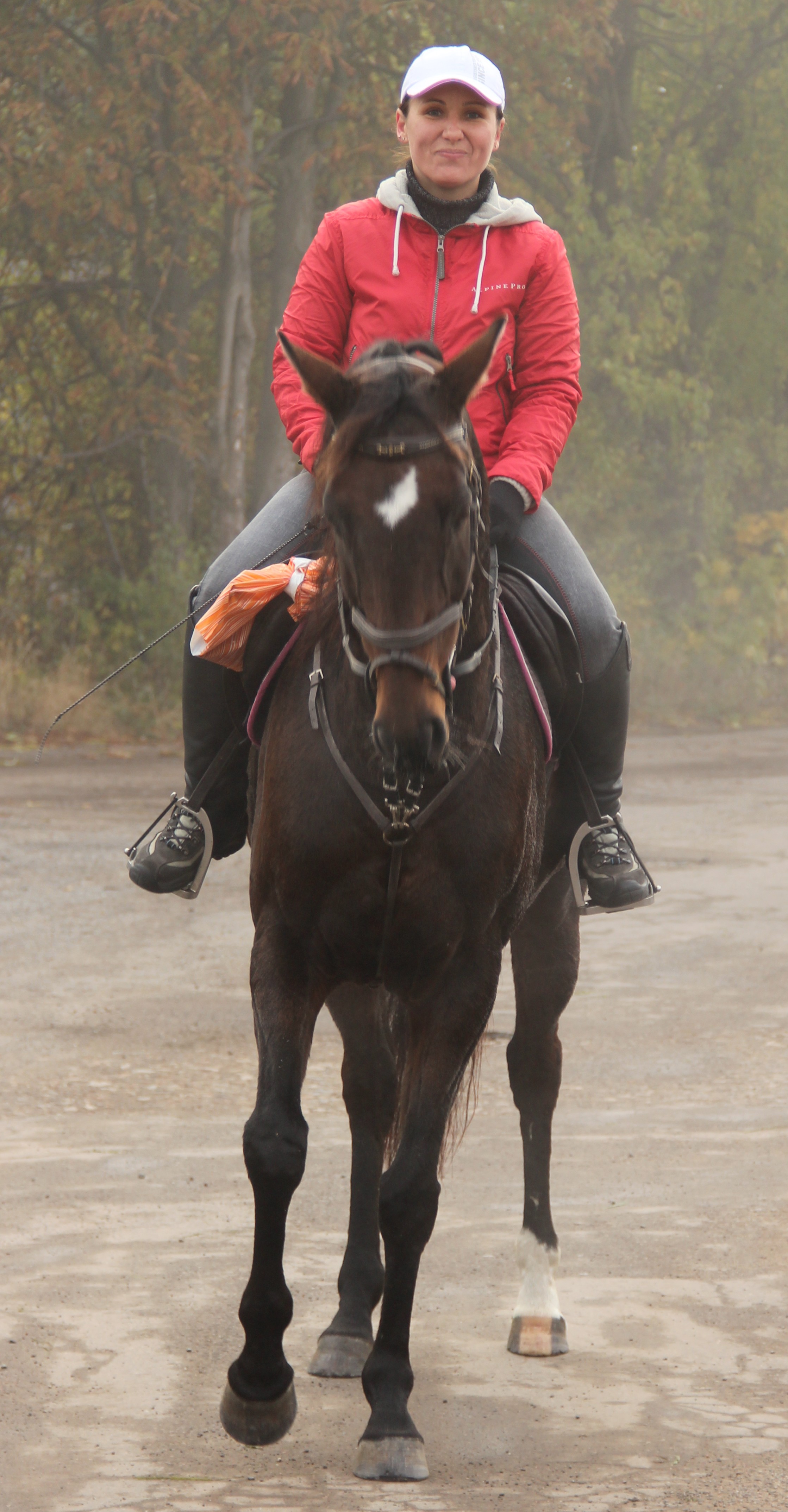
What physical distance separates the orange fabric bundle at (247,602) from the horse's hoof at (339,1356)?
1.81 meters

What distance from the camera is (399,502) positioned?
339 cm

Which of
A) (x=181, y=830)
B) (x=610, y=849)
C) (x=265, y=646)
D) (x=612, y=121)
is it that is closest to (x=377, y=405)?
(x=265, y=646)

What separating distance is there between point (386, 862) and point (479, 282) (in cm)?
155

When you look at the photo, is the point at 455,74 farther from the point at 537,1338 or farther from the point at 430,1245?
the point at 430,1245

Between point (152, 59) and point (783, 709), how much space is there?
12742 millimetres

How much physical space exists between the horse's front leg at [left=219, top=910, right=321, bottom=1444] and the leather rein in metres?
0.24

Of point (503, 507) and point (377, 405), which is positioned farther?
point (503, 507)

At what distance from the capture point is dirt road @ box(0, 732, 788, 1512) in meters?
4.00

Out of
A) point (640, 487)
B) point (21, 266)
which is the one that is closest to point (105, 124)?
point (21, 266)

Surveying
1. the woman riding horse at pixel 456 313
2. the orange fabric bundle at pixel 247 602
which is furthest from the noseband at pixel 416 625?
the woman riding horse at pixel 456 313

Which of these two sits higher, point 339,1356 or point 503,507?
point 503,507

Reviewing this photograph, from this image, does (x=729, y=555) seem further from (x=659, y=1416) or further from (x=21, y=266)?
(x=659, y=1416)

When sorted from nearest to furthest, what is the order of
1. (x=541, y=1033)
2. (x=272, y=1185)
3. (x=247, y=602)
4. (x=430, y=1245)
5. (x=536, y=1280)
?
(x=272, y=1185)
(x=247, y=602)
(x=536, y=1280)
(x=541, y=1033)
(x=430, y=1245)

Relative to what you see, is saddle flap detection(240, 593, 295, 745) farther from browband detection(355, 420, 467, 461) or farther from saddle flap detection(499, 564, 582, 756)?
browband detection(355, 420, 467, 461)
